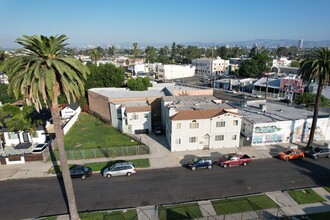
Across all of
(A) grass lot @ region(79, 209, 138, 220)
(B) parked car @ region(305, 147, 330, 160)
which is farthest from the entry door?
(A) grass lot @ region(79, 209, 138, 220)

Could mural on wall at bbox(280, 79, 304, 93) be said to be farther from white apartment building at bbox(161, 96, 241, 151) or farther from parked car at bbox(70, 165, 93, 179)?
parked car at bbox(70, 165, 93, 179)

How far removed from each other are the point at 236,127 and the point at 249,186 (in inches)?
423

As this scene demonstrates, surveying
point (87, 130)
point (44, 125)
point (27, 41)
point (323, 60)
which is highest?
point (27, 41)

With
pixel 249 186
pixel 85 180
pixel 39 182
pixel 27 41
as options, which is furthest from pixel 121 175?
pixel 27 41

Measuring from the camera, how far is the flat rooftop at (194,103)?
1425 inches

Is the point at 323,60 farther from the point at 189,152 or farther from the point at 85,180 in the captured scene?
the point at 85,180

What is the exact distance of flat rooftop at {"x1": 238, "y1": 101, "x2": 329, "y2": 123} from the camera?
36294 millimetres

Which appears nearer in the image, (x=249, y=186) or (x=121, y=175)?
(x=249, y=186)

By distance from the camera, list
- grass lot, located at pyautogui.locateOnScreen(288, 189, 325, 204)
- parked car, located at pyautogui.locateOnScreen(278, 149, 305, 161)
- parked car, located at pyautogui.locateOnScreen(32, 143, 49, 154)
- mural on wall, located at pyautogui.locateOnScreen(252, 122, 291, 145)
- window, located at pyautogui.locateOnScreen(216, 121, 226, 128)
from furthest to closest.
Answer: mural on wall, located at pyautogui.locateOnScreen(252, 122, 291, 145)
window, located at pyautogui.locateOnScreen(216, 121, 226, 128)
parked car, located at pyautogui.locateOnScreen(32, 143, 49, 154)
parked car, located at pyautogui.locateOnScreen(278, 149, 305, 161)
grass lot, located at pyautogui.locateOnScreen(288, 189, 325, 204)

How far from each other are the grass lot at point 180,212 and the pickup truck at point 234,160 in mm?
9195

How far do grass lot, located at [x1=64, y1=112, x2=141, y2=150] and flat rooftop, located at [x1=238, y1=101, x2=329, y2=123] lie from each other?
20.2 metres

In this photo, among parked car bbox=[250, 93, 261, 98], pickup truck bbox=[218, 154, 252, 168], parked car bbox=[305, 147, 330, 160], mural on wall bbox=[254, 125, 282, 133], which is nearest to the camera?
pickup truck bbox=[218, 154, 252, 168]

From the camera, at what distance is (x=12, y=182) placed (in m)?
25.8

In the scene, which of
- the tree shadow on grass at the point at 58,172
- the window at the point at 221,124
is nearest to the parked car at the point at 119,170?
the tree shadow on grass at the point at 58,172
